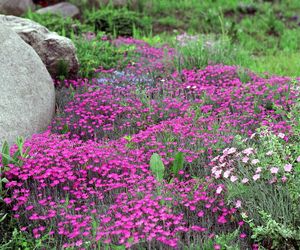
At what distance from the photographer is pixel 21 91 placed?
18.8 ft

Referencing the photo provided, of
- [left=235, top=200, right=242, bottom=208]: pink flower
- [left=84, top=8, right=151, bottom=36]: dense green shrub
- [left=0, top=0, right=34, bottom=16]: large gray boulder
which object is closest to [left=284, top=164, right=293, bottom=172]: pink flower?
[left=235, top=200, right=242, bottom=208]: pink flower

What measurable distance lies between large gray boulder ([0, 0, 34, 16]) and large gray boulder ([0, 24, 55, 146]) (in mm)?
6196

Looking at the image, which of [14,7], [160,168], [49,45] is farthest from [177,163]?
[14,7]

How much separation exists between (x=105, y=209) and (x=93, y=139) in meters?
1.86

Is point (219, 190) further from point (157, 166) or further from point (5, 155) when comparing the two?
point (5, 155)

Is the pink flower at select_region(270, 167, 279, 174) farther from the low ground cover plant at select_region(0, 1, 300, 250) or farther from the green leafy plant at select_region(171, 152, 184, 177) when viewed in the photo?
the green leafy plant at select_region(171, 152, 184, 177)

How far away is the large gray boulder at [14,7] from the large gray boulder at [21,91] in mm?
6196

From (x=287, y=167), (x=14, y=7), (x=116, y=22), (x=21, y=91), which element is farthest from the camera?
(x=14, y=7)

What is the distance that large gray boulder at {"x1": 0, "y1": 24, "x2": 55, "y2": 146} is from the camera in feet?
17.6

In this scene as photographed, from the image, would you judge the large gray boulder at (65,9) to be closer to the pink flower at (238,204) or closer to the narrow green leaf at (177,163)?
the narrow green leaf at (177,163)

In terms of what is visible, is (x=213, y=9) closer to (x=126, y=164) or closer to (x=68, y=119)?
(x=68, y=119)

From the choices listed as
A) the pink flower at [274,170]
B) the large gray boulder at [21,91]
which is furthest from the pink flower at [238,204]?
the large gray boulder at [21,91]

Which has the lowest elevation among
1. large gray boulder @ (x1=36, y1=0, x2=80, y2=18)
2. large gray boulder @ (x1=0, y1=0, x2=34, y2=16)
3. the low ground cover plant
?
large gray boulder @ (x1=36, y1=0, x2=80, y2=18)

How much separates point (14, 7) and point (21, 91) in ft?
22.8
